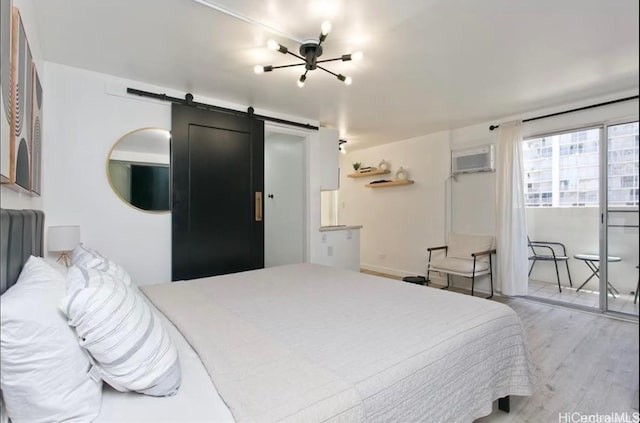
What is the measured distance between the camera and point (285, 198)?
4621 millimetres

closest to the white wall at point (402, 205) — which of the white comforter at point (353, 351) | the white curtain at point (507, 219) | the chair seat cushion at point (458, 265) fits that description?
the chair seat cushion at point (458, 265)

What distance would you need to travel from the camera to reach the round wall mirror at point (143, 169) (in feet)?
9.18

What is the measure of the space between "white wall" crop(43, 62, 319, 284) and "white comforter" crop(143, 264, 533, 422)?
1.02 m

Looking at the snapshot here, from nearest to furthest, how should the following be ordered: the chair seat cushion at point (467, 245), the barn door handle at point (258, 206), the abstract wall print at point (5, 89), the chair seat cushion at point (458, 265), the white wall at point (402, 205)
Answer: the abstract wall print at point (5, 89) → the barn door handle at point (258, 206) → the chair seat cushion at point (458, 265) → the chair seat cushion at point (467, 245) → the white wall at point (402, 205)

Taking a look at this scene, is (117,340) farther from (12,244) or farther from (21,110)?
(21,110)

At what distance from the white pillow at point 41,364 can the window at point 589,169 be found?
1270 millimetres

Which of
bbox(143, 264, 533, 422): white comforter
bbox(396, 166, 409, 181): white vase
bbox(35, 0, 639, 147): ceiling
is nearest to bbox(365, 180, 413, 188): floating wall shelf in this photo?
bbox(396, 166, 409, 181): white vase

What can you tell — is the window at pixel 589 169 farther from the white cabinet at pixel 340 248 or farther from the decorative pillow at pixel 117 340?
the white cabinet at pixel 340 248

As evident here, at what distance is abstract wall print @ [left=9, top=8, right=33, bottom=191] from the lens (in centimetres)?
132

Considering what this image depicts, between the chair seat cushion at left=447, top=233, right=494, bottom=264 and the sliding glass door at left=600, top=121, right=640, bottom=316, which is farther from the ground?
the sliding glass door at left=600, top=121, right=640, bottom=316

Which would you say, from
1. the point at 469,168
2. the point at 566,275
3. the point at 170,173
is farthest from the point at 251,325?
the point at 469,168

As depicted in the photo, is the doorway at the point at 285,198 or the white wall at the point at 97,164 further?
the doorway at the point at 285,198

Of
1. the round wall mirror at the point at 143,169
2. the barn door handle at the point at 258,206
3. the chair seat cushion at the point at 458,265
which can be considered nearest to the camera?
the round wall mirror at the point at 143,169

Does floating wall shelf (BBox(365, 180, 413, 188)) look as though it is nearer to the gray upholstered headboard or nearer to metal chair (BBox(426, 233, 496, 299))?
metal chair (BBox(426, 233, 496, 299))
